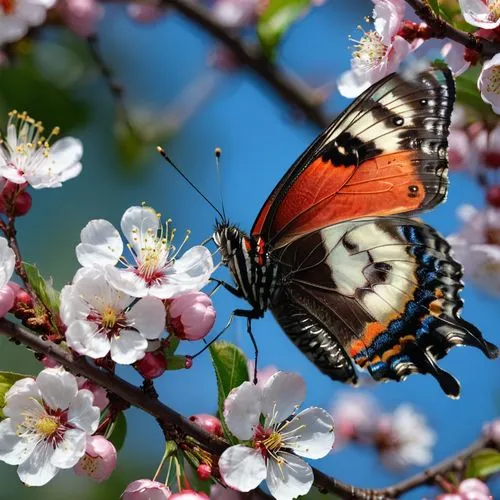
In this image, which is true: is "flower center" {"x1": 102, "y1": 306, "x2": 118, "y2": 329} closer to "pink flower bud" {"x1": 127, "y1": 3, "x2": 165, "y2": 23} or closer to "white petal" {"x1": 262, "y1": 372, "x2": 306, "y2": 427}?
"white petal" {"x1": 262, "y1": 372, "x2": 306, "y2": 427}

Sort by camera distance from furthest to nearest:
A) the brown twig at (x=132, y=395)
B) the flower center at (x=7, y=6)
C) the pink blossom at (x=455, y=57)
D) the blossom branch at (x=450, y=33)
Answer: the flower center at (x=7, y=6) < the pink blossom at (x=455, y=57) < the blossom branch at (x=450, y=33) < the brown twig at (x=132, y=395)

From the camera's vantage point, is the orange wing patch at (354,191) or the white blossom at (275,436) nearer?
the white blossom at (275,436)

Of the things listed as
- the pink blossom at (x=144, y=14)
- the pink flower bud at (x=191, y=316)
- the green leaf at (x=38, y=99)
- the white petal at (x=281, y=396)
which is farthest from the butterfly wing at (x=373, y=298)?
the pink blossom at (x=144, y=14)

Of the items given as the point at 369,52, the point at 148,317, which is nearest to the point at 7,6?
the point at 369,52

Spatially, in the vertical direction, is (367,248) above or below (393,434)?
above

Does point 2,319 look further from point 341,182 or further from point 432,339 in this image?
point 432,339

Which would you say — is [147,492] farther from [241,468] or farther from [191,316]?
[191,316]

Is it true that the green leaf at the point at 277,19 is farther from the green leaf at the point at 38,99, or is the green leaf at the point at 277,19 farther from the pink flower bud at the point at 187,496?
the pink flower bud at the point at 187,496
